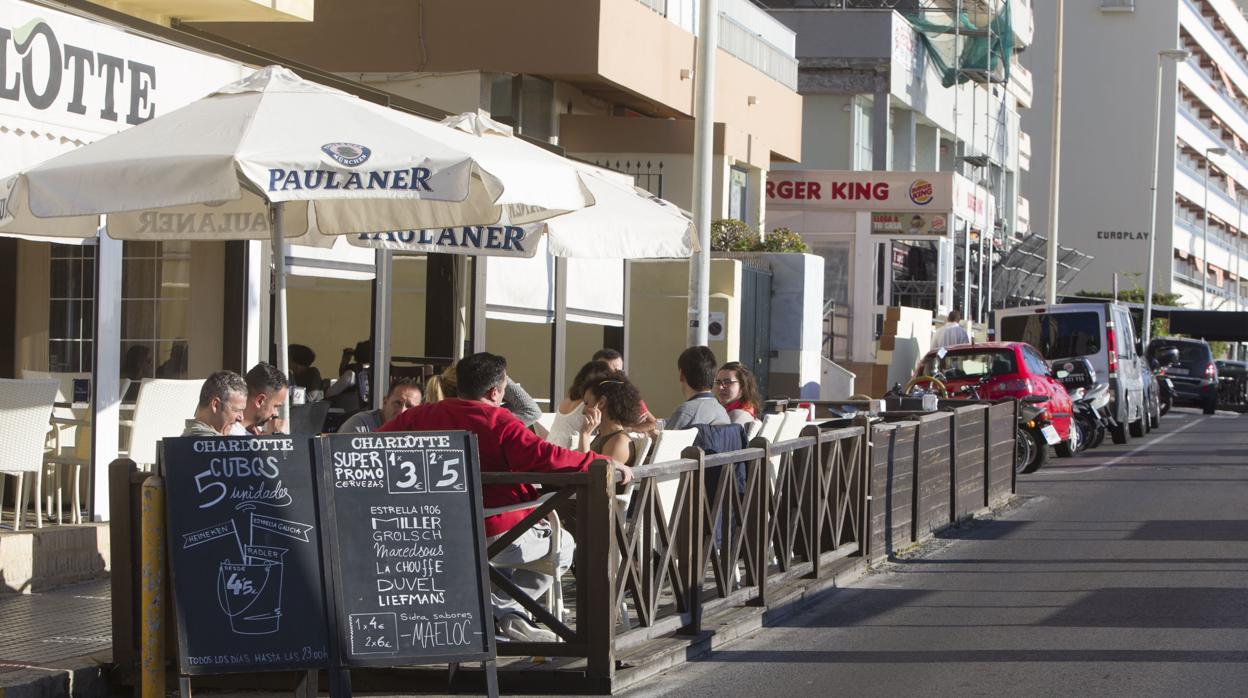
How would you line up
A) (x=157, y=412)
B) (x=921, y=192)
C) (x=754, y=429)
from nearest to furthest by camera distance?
1. (x=157, y=412)
2. (x=754, y=429)
3. (x=921, y=192)

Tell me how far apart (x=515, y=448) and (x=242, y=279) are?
634 centimetres

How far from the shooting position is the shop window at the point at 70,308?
12.7 metres

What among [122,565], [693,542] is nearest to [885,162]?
[693,542]

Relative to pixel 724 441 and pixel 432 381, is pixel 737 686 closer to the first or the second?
pixel 724 441

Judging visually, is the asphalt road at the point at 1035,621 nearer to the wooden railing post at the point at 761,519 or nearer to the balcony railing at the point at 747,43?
the wooden railing post at the point at 761,519

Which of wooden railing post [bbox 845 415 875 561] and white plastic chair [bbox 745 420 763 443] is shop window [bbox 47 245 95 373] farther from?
wooden railing post [bbox 845 415 875 561]

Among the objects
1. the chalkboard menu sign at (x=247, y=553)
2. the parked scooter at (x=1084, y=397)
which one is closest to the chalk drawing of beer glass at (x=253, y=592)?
the chalkboard menu sign at (x=247, y=553)

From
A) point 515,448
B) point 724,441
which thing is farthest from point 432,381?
point 515,448

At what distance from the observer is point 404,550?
6773 millimetres

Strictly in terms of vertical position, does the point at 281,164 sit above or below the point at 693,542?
above

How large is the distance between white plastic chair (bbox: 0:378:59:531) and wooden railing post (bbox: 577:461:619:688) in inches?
156

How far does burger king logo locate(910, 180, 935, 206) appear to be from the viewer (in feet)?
126

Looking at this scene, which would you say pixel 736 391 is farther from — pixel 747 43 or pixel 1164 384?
pixel 1164 384

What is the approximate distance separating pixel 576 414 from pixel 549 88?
12603 millimetres
